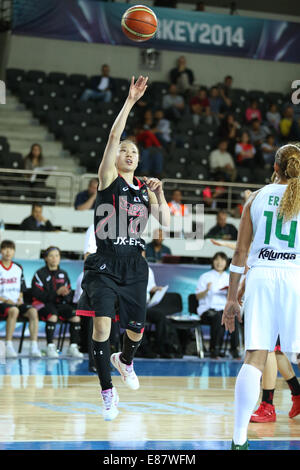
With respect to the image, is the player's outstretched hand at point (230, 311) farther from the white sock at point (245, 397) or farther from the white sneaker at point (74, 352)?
the white sneaker at point (74, 352)

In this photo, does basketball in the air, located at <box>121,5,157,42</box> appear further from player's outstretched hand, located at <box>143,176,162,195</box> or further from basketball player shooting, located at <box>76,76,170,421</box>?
player's outstretched hand, located at <box>143,176,162,195</box>

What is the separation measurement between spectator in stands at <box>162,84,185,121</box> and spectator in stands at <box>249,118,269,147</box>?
180 centimetres

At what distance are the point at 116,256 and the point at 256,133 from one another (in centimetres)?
1263

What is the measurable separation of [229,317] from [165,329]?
19.2ft

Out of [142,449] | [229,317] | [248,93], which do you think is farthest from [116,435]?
[248,93]

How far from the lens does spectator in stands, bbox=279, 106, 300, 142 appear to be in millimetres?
17562

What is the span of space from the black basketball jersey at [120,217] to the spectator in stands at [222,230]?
23.2ft

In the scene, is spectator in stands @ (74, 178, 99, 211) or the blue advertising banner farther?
the blue advertising banner

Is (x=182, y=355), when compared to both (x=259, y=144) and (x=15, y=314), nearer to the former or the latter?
(x=15, y=314)

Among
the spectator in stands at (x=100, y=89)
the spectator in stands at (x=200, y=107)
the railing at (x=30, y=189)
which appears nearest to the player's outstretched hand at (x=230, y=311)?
the railing at (x=30, y=189)

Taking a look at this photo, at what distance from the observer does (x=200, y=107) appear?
57.4ft

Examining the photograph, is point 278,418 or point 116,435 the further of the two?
point 278,418

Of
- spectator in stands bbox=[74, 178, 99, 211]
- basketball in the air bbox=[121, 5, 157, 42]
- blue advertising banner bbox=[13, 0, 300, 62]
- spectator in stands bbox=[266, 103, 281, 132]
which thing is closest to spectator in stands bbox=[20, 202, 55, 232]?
spectator in stands bbox=[74, 178, 99, 211]

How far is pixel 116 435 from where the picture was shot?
16.6 feet
